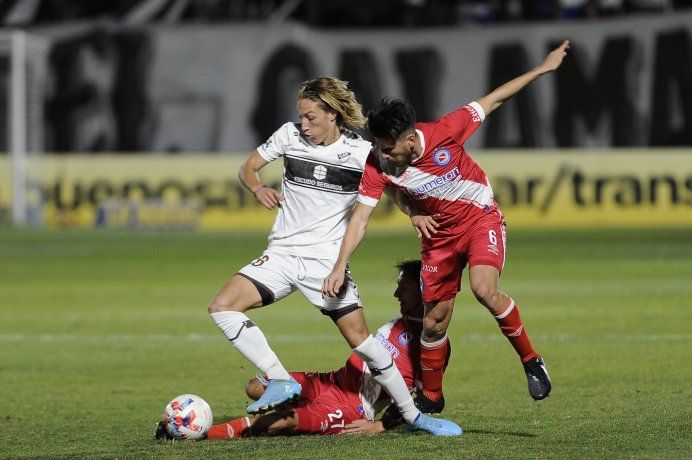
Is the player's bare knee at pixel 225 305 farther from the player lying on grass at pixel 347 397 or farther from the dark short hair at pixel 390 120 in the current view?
the dark short hair at pixel 390 120

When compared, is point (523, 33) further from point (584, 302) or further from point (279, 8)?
point (584, 302)

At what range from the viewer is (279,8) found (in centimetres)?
3297

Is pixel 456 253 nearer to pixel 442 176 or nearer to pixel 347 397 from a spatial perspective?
pixel 442 176

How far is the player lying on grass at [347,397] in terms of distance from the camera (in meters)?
6.96

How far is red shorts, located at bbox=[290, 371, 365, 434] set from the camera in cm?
697

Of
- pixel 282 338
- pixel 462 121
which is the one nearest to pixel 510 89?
pixel 462 121

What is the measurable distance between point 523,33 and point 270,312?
18892 millimetres

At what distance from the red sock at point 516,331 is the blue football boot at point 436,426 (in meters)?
0.66

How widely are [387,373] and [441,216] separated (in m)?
1.19

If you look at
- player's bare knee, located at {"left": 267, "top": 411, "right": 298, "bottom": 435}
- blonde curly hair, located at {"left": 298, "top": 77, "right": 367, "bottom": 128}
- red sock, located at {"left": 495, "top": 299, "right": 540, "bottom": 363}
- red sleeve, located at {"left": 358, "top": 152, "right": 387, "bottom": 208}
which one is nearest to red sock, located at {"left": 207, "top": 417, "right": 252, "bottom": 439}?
player's bare knee, located at {"left": 267, "top": 411, "right": 298, "bottom": 435}

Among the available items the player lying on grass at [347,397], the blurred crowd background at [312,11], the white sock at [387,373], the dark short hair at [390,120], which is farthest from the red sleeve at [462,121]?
the blurred crowd background at [312,11]

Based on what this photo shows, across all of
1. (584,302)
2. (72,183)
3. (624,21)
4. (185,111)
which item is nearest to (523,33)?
(624,21)

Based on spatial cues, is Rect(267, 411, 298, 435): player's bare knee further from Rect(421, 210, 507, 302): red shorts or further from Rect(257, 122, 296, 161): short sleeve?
Rect(257, 122, 296, 161): short sleeve

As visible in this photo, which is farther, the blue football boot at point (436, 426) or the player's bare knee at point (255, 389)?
the player's bare knee at point (255, 389)
